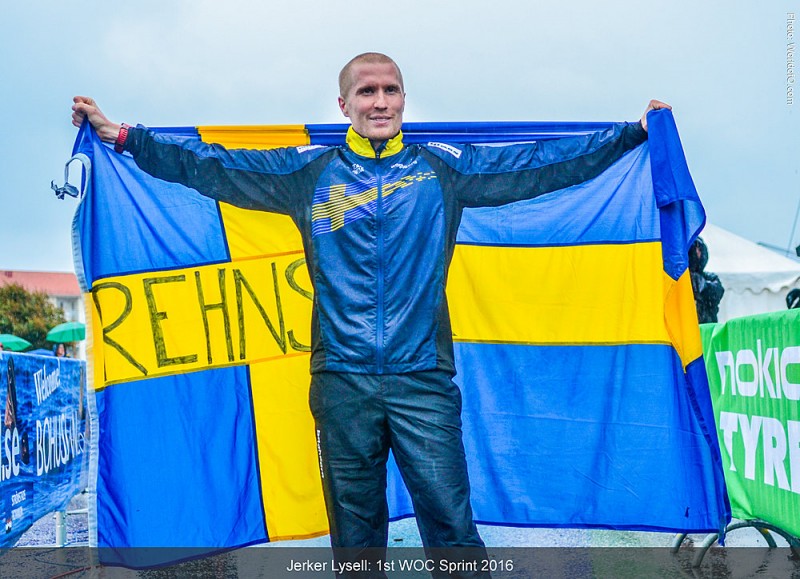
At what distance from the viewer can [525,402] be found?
4.54 m

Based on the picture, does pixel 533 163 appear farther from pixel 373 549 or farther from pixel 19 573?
pixel 19 573

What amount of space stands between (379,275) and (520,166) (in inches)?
31.2

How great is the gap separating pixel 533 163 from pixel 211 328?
68.1 inches

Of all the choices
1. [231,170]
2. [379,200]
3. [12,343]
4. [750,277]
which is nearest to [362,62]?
[379,200]

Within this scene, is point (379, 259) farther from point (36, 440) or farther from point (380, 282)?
point (36, 440)

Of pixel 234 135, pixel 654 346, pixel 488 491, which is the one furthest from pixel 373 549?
pixel 234 135

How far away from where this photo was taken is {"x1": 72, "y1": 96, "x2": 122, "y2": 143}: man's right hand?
156 inches

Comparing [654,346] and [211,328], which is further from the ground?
[211,328]

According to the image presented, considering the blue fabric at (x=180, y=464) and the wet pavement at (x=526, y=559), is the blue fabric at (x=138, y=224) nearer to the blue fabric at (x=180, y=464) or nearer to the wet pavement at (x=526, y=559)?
the blue fabric at (x=180, y=464)

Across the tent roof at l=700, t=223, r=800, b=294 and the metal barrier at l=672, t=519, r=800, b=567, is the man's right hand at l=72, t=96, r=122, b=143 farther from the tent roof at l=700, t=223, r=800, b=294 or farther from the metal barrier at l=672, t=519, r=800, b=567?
the tent roof at l=700, t=223, r=800, b=294

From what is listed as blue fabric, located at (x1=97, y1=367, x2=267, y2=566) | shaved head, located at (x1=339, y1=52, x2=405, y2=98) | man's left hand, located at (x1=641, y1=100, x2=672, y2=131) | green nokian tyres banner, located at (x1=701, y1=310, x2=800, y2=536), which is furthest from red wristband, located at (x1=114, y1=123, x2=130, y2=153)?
green nokian tyres banner, located at (x1=701, y1=310, x2=800, y2=536)

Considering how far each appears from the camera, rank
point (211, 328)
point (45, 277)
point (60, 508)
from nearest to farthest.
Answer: point (211, 328), point (60, 508), point (45, 277)

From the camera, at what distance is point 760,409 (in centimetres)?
558

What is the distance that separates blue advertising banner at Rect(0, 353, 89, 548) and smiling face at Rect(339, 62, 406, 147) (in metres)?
3.08
